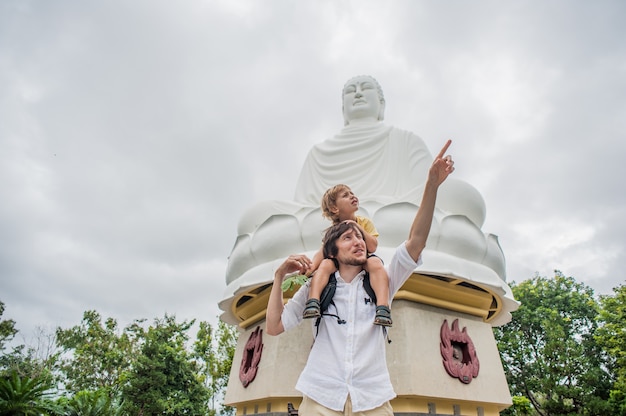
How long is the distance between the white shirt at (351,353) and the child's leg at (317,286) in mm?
68

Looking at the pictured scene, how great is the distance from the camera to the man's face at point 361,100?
7207 mm

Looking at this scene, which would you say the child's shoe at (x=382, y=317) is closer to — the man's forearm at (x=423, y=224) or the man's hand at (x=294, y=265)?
the man's forearm at (x=423, y=224)

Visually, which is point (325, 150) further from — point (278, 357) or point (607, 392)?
point (607, 392)

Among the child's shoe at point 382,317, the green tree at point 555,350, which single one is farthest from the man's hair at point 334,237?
the green tree at point 555,350

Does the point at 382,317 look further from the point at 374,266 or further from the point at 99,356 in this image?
the point at 99,356

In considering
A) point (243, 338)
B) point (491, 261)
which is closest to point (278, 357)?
point (243, 338)

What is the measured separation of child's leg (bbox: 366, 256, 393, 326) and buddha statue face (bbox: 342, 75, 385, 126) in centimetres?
555

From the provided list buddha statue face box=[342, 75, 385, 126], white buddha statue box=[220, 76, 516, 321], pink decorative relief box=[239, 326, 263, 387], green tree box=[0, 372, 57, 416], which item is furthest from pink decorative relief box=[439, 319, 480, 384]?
green tree box=[0, 372, 57, 416]

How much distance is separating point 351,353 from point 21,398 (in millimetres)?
8796

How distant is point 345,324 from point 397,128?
16.6 ft

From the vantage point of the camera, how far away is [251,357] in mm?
4422

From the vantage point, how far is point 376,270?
6.30ft

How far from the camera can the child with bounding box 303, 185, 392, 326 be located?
1.77 metres

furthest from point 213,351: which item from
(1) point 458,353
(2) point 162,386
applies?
(1) point 458,353
